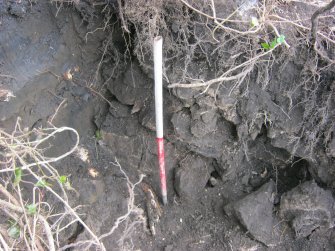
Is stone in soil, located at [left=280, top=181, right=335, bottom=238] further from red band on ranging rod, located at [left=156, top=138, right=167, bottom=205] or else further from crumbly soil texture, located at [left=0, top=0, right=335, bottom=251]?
red band on ranging rod, located at [left=156, top=138, right=167, bottom=205]

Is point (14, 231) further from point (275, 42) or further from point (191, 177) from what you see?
point (275, 42)

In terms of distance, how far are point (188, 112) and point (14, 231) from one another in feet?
3.27

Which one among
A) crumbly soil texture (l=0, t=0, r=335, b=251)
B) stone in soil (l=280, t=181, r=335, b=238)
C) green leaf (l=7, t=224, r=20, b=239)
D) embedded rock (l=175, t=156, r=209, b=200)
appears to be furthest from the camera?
embedded rock (l=175, t=156, r=209, b=200)

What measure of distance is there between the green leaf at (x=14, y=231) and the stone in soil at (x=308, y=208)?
52.7 inches

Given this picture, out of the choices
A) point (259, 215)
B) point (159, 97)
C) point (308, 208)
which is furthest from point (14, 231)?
point (308, 208)

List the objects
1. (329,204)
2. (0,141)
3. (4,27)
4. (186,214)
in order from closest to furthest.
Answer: (0,141), (4,27), (329,204), (186,214)

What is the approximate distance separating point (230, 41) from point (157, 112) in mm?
476

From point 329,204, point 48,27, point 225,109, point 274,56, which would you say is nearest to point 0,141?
point 48,27

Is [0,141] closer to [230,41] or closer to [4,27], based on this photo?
[4,27]

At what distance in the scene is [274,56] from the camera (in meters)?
1.69

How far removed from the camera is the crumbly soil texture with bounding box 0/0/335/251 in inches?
65.6

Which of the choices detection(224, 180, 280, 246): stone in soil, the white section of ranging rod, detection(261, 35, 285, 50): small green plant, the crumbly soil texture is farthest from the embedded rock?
detection(261, 35, 285, 50): small green plant

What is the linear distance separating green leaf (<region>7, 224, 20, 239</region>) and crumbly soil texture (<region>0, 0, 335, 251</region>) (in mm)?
401

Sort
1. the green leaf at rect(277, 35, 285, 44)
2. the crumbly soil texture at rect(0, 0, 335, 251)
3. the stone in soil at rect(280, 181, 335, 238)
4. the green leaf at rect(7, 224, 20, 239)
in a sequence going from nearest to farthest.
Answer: the green leaf at rect(7, 224, 20, 239) < the green leaf at rect(277, 35, 285, 44) < the crumbly soil texture at rect(0, 0, 335, 251) < the stone in soil at rect(280, 181, 335, 238)
